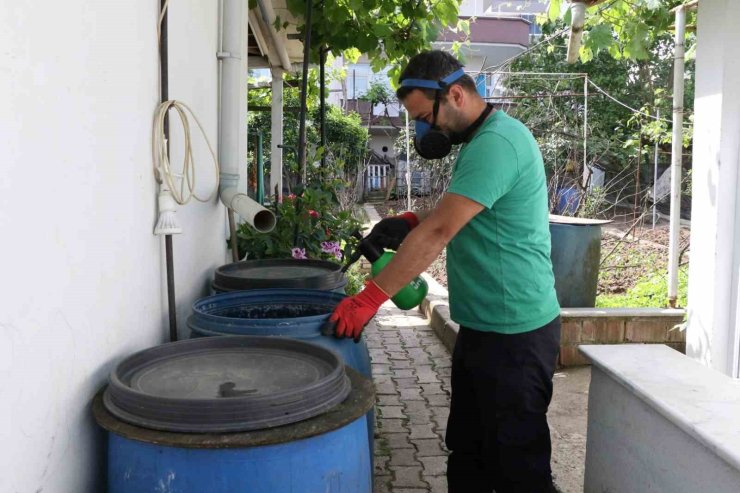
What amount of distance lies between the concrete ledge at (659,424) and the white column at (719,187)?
191cm

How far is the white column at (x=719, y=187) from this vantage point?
13.7ft

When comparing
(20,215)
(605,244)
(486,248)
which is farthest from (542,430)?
(605,244)

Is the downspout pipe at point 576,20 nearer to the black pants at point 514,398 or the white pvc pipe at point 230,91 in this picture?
the white pvc pipe at point 230,91

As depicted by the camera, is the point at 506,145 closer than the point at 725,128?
Yes

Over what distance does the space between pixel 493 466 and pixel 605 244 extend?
26.2 ft

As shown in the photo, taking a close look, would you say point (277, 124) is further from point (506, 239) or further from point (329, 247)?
point (506, 239)

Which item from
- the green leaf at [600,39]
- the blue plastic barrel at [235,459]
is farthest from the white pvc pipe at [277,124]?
the blue plastic barrel at [235,459]

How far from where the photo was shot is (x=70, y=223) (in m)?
1.65

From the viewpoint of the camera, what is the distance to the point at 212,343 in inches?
83.9

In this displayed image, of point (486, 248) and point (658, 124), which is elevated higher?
point (658, 124)

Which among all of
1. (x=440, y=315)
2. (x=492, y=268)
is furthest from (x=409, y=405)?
(x=492, y=268)

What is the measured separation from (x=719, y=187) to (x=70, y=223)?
3872 mm

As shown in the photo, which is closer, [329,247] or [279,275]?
[279,275]

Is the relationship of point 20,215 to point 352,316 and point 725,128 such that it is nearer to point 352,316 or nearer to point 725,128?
point 352,316
